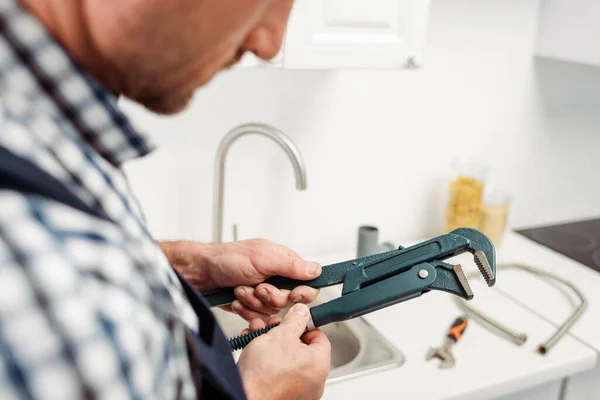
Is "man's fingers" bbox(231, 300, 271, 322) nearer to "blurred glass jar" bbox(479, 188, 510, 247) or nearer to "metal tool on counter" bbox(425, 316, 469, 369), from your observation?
"metal tool on counter" bbox(425, 316, 469, 369)

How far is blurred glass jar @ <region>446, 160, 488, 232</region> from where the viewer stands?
1.62m

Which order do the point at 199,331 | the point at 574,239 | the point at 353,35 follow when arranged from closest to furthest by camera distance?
1. the point at 199,331
2. the point at 353,35
3. the point at 574,239

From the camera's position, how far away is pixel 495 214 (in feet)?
5.42

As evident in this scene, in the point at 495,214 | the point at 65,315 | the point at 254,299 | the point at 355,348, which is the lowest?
the point at 355,348

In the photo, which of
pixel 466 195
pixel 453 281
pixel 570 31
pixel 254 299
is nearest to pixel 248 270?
pixel 254 299

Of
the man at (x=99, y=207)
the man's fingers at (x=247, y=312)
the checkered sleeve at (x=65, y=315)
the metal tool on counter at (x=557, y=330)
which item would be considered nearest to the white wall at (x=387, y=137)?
the metal tool on counter at (x=557, y=330)

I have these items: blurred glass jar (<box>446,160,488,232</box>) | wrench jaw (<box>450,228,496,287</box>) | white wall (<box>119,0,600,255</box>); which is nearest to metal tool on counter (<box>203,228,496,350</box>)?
wrench jaw (<box>450,228,496,287</box>)

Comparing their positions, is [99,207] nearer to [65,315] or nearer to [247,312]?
[65,315]

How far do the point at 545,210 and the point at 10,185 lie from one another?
71.7 inches

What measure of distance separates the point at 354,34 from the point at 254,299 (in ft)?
1.65

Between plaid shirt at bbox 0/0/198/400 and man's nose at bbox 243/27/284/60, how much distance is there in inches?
5.5

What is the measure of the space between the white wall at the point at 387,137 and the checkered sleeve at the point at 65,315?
90cm

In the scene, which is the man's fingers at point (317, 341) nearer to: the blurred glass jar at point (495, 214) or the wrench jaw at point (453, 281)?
the wrench jaw at point (453, 281)

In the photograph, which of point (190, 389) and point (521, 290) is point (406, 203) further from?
point (190, 389)
